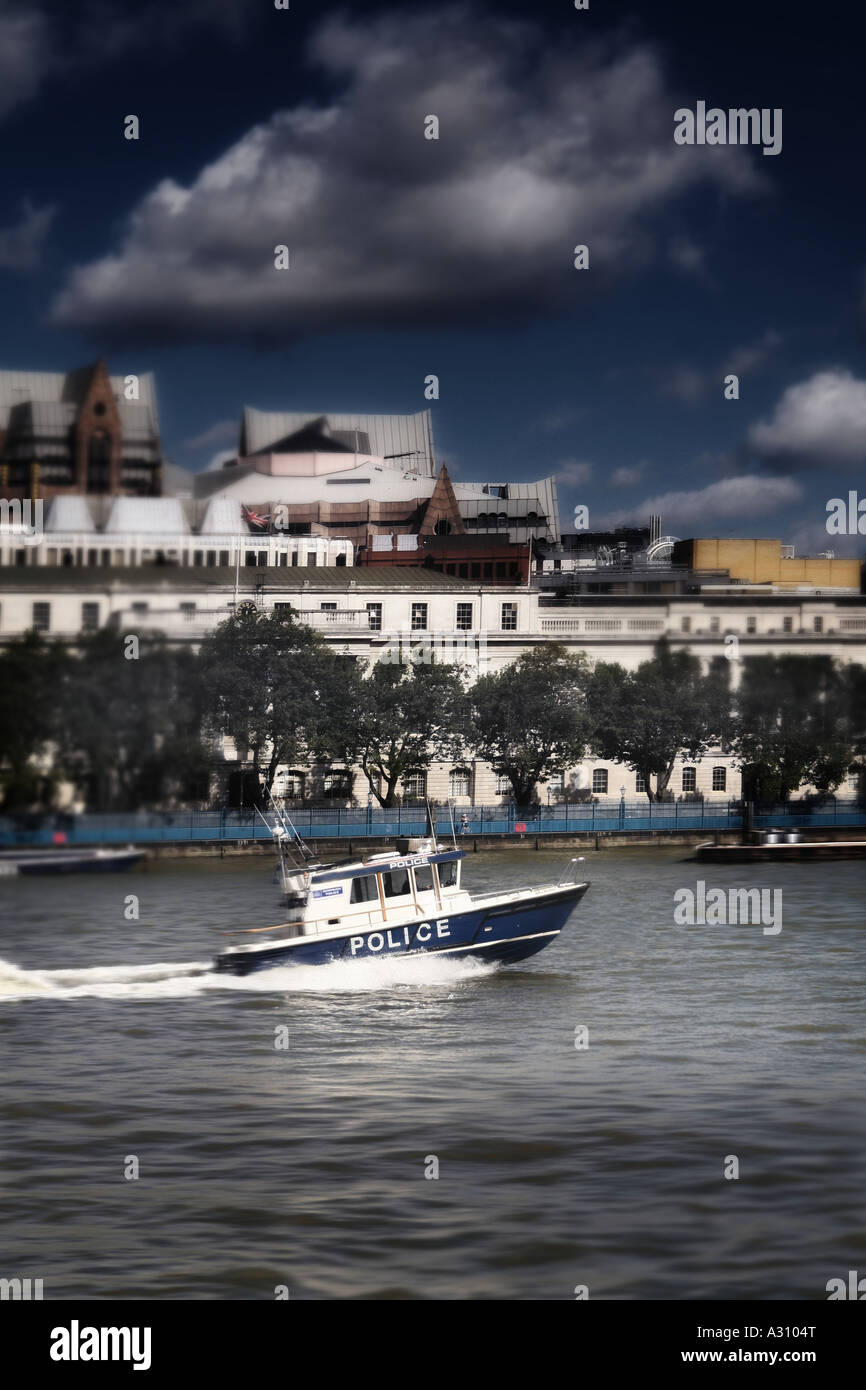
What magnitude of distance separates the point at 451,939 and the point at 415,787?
56.2 meters

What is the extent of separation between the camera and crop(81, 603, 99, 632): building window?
48844mm

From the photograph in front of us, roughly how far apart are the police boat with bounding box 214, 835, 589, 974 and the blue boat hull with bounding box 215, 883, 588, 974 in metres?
0.02

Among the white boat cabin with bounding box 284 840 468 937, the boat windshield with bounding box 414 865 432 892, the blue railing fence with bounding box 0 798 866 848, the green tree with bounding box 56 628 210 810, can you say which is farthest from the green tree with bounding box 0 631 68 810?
the boat windshield with bounding box 414 865 432 892

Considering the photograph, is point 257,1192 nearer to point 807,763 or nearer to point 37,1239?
point 37,1239

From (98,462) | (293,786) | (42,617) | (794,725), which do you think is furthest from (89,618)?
(794,725)

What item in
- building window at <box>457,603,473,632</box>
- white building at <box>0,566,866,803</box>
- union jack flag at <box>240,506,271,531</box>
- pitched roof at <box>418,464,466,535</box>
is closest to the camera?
white building at <box>0,566,866,803</box>

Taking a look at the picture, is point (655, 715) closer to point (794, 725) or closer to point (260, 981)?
point (794, 725)

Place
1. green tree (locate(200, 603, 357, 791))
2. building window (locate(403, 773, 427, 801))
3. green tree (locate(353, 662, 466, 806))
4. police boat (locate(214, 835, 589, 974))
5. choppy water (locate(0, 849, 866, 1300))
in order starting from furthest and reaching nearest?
building window (locate(403, 773, 427, 801)) → green tree (locate(353, 662, 466, 806)) → green tree (locate(200, 603, 357, 791)) → police boat (locate(214, 835, 589, 974)) → choppy water (locate(0, 849, 866, 1300))

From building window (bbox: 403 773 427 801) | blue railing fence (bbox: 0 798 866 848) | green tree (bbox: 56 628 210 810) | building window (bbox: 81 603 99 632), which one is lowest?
blue railing fence (bbox: 0 798 866 848)

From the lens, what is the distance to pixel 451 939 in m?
33.5

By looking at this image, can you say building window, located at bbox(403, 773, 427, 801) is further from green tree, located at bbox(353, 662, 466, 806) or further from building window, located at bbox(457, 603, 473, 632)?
building window, located at bbox(457, 603, 473, 632)

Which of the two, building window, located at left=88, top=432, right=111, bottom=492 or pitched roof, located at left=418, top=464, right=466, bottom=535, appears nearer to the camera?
building window, located at left=88, top=432, right=111, bottom=492

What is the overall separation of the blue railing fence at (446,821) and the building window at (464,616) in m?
16.0
